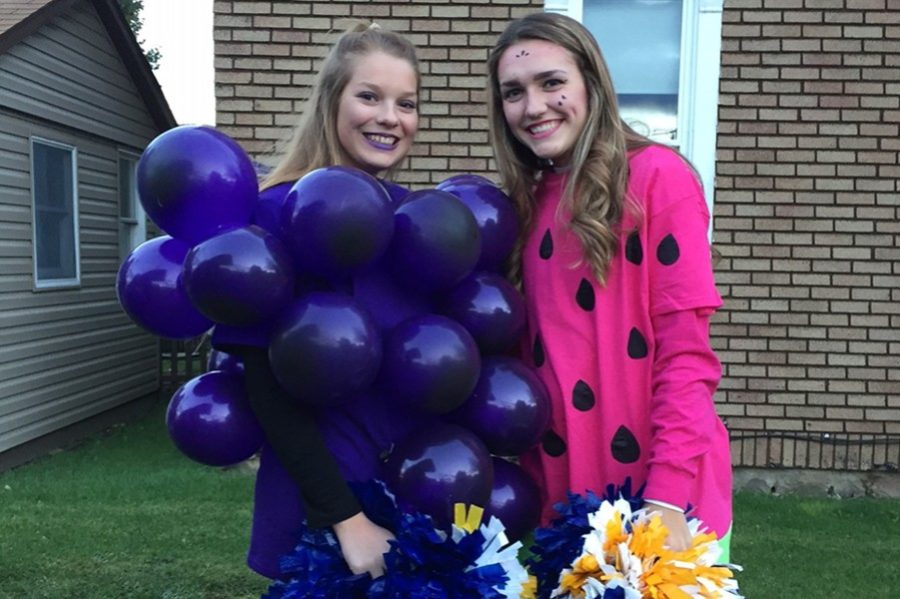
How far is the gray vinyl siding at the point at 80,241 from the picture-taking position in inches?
300

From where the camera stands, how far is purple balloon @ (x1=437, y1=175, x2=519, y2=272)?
2059mm

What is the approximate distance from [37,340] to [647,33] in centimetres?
647

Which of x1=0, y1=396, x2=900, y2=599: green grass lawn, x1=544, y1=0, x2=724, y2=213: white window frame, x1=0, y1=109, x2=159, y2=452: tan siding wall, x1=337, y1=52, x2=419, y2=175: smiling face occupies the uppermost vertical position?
x1=544, y1=0, x2=724, y2=213: white window frame

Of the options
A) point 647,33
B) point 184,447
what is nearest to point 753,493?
point 647,33

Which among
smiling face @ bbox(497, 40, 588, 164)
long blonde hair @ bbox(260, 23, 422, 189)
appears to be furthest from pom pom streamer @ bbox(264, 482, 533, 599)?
smiling face @ bbox(497, 40, 588, 164)

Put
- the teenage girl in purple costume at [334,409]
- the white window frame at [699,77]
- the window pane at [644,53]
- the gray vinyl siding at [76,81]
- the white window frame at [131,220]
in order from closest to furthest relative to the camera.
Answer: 1. the teenage girl in purple costume at [334,409]
2. the white window frame at [699,77]
3. the window pane at [644,53]
4. the gray vinyl siding at [76,81]
5. the white window frame at [131,220]

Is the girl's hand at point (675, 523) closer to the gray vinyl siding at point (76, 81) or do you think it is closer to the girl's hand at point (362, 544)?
the girl's hand at point (362, 544)

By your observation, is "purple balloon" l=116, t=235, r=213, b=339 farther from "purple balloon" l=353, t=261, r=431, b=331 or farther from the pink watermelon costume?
the pink watermelon costume

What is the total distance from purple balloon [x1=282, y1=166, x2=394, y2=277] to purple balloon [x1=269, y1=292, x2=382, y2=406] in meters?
0.09

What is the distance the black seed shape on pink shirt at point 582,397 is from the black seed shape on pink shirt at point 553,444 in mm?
115

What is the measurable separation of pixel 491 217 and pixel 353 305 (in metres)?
0.50

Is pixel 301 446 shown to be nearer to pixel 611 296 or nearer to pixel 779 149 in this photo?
pixel 611 296

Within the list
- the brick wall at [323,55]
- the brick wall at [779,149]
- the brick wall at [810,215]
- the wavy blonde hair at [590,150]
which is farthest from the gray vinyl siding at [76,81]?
the wavy blonde hair at [590,150]

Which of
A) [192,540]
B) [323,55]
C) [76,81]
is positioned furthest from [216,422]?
[76,81]
